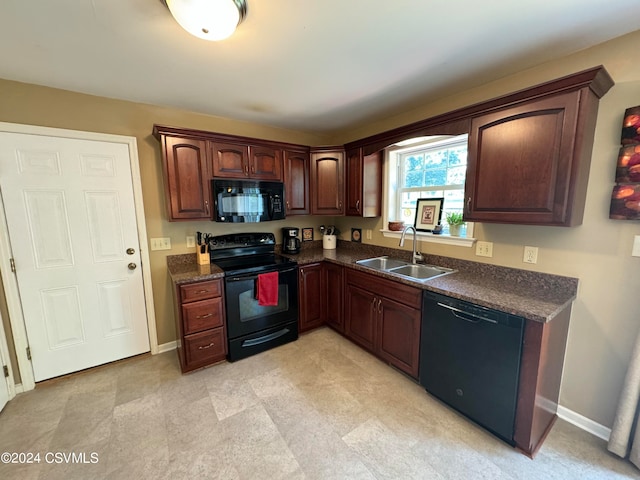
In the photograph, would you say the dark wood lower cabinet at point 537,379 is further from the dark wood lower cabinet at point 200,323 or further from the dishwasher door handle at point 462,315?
the dark wood lower cabinet at point 200,323

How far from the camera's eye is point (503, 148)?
5.48 ft

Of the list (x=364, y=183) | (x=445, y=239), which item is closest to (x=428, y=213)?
(x=445, y=239)

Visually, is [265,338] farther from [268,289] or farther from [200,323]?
[200,323]

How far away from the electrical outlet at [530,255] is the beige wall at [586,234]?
3cm

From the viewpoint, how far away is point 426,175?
Answer: 262 centimetres

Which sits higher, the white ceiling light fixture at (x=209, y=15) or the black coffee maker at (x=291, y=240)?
the white ceiling light fixture at (x=209, y=15)

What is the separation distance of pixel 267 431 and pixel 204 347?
974 mm

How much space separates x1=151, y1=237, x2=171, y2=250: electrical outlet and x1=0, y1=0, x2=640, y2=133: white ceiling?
126 centimetres

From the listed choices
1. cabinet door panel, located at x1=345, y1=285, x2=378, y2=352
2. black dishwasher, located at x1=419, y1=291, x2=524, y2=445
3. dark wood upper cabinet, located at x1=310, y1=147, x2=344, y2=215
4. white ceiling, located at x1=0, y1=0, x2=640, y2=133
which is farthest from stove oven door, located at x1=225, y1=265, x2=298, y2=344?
white ceiling, located at x1=0, y1=0, x2=640, y2=133

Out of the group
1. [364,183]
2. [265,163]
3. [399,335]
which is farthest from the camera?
[364,183]

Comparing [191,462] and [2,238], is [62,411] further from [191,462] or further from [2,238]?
[2,238]

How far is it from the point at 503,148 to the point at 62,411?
3.57 m

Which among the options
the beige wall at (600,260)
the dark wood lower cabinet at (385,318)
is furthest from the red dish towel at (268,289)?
the beige wall at (600,260)

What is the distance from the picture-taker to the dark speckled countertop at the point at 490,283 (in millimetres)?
1508
